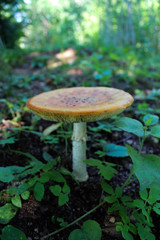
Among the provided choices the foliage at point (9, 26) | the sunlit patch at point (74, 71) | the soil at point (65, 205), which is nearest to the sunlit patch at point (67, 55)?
the sunlit patch at point (74, 71)

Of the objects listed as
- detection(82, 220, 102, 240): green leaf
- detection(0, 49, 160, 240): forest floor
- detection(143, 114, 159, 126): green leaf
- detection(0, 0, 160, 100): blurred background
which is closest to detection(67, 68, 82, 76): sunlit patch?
detection(0, 0, 160, 100): blurred background

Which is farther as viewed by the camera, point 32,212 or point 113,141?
point 113,141

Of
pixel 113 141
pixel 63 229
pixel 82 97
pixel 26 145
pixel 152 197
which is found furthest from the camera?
pixel 113 141

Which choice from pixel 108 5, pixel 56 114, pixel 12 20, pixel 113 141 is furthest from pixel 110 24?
pixel 56 114

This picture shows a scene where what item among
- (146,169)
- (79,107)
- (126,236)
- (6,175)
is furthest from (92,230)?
(79,107)

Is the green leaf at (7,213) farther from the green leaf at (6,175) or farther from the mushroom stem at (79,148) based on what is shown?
the mushroom stem at (79,148)

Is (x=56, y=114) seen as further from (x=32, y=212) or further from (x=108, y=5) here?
(x=108, y=5)
